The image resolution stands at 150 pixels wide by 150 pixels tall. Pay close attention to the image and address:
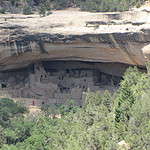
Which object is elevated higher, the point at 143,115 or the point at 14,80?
the point at 143,115

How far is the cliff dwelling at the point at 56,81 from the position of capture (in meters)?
23.4

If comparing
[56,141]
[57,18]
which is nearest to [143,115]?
[56,141]

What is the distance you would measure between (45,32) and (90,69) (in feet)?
11.8

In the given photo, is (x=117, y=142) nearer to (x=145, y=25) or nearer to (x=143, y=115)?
(x=143, y=115)

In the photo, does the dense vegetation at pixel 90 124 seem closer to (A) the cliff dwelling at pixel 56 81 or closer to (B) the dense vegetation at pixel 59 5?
(A) the cliff dwelling at pixel 56 81

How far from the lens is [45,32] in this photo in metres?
21.2

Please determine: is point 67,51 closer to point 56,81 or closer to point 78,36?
point 78,36

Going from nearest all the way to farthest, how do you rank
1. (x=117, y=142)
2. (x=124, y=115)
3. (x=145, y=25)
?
(x=117, y=142) < (x=124, y=115) < (x=145, y=25)

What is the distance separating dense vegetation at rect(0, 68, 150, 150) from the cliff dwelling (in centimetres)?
97

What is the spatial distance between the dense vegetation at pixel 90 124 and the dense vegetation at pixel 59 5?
3624 millimetres

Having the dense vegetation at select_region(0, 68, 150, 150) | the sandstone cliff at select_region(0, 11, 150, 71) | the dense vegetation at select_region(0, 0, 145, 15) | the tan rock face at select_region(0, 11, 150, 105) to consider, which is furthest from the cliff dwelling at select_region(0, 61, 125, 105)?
the dense vegetation at select_region(0, 0, 145, 15)

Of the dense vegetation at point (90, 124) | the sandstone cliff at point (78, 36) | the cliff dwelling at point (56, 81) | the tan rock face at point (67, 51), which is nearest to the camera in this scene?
the dense vegetation at point (90, 124)

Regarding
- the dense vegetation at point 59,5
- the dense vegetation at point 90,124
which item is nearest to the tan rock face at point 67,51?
the dense vegetation at point 90,124

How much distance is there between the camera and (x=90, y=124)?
17.1 metres
